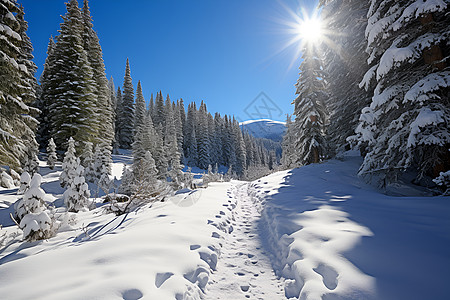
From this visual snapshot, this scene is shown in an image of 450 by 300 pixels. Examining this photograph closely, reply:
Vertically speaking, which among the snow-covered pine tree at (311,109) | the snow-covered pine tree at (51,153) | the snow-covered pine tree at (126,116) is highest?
the snow-covered pine tree at (126,116)

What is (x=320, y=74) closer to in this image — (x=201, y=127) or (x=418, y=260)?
(x=418, y=260)

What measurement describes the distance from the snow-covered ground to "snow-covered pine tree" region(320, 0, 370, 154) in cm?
959

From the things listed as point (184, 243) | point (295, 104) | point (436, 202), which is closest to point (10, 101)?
point (184, 243)

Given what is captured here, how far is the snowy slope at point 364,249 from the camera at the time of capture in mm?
2260

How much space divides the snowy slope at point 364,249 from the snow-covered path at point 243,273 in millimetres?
218

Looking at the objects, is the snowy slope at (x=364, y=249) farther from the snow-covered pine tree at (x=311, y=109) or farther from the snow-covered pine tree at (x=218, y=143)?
the snow-covered pine tree at (x=218, y=143)

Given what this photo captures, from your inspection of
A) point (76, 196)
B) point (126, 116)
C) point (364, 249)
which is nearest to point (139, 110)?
point (126, 116)

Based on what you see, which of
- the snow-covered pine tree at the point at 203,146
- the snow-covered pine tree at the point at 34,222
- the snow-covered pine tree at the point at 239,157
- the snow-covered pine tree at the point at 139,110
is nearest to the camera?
the snow-covered pine tree at the point at 34,222

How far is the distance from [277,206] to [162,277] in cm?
490

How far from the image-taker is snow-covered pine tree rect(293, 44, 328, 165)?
1625 centimetres

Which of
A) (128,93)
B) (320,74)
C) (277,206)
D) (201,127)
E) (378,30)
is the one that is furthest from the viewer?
(201,127)

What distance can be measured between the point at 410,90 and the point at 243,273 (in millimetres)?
6517

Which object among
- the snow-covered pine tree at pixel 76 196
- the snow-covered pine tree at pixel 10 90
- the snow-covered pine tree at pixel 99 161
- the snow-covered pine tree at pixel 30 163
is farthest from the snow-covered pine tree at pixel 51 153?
the snow-covered pine tree at pixel 76 196

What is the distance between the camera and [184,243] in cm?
383
